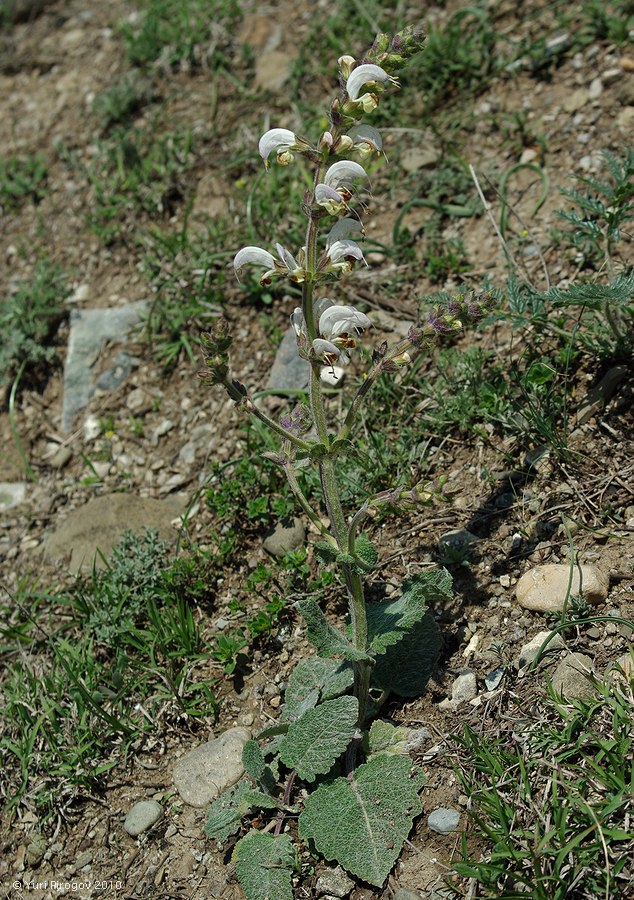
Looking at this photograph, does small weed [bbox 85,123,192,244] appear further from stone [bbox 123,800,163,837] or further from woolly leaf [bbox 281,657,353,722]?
stone [bbox 123,800,163,837]

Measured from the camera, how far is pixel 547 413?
3.55 m

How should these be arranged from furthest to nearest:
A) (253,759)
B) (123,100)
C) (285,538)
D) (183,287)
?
(123,100), (183,287), (285,538), (253,759)

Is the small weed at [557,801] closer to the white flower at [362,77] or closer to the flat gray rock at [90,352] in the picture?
the white flower at [362,77]

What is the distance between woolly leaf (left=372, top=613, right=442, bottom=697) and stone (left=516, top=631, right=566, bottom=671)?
0.30 m

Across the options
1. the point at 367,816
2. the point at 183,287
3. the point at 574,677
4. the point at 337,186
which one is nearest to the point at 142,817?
the point at 367,816

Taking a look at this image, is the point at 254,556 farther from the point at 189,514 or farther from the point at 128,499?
the point at 128,499

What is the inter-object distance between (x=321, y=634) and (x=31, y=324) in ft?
10.6

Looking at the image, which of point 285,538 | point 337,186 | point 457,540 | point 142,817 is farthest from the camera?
point 285,538

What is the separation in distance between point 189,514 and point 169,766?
1259 millimetres

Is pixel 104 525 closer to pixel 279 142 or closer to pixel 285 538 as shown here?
pixel 285 538

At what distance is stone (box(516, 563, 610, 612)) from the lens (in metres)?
3.04

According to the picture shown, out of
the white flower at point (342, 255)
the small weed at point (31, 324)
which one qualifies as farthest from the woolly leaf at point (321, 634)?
the small weed at point (31, 324)

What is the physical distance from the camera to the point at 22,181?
19.9 ft

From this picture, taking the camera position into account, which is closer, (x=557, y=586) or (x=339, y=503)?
(x=339, y=503)
